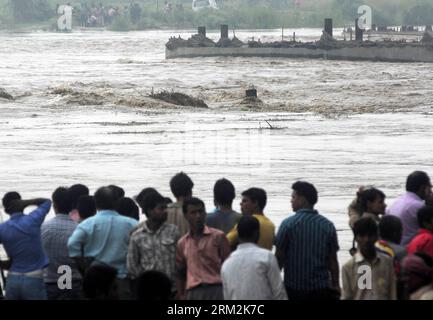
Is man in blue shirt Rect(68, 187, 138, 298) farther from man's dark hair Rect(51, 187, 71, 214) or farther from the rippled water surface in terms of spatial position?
the rippled water surface

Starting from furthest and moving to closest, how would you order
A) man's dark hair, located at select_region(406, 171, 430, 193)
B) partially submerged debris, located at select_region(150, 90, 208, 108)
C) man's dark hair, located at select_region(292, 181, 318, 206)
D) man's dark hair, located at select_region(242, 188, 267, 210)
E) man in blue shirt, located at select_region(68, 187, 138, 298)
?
partially submerged debris, located at select_region(150, 90, 208, 108) → man's dark hair, located at select_region(406, 171, 430, 193) → man's dark hair, located at select_region(242, 188, 267, 210) → man's dark hair, located at select_region(292, 181, 318, 206) → man in blue shirt, located at select_region(68, 187, 138, 298)

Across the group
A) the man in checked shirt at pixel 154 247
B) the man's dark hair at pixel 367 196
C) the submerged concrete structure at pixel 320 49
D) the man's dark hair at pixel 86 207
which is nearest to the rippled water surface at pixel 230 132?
the man's dark hair at pixel 367 196

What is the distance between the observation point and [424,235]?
8727mm

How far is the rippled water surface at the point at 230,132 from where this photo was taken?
2091cm

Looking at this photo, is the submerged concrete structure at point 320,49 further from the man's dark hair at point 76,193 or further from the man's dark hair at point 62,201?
the man's dark hair at point 62,201

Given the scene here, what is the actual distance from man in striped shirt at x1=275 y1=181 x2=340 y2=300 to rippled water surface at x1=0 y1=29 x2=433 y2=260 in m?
5.17

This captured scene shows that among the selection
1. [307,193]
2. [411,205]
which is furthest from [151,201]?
[411,205]

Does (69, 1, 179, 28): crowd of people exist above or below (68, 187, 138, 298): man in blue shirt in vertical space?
below

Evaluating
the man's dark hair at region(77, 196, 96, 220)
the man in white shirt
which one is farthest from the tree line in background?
the man in white shirt

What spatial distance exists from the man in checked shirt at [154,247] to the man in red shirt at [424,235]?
1592 mm


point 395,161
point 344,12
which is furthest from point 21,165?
point 344,12

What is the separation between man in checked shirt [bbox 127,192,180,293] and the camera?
28.7 feet

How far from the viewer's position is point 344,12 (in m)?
139

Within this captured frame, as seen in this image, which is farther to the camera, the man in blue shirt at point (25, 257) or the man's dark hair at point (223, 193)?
the man's dark hair at point (223, 193)
